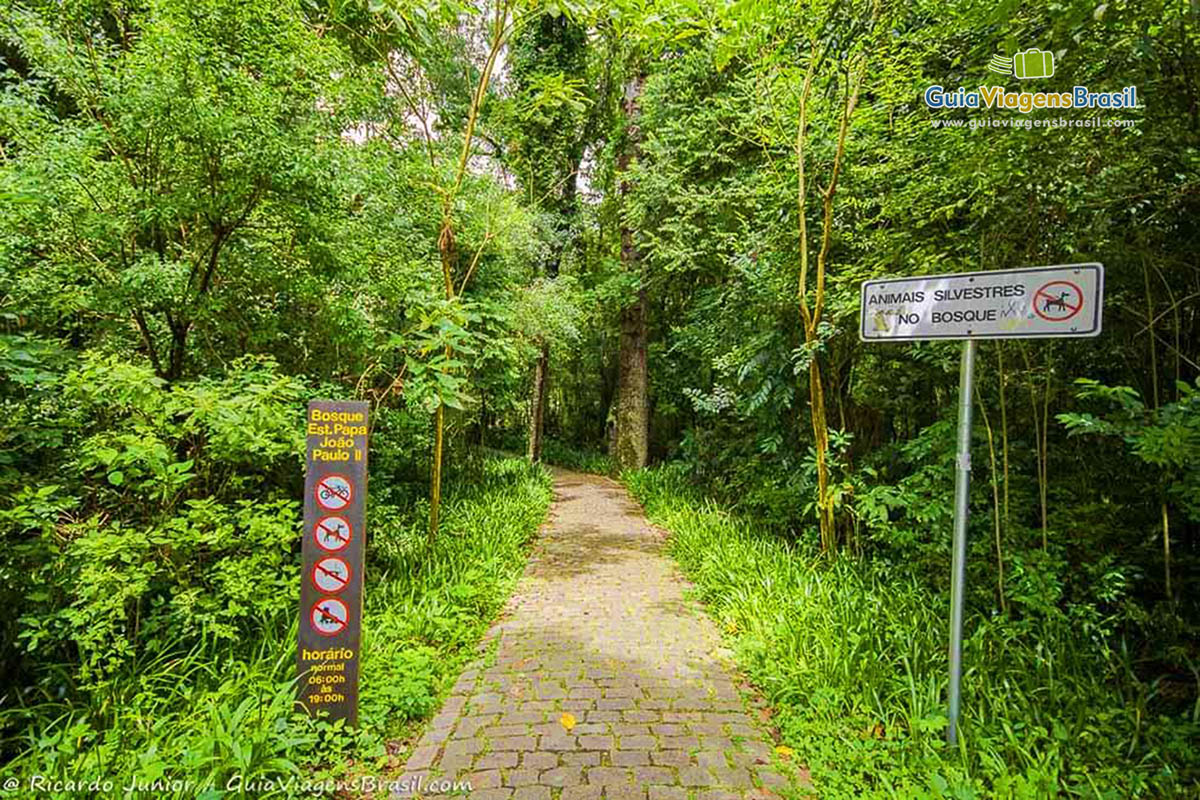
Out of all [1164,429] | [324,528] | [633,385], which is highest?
[633,385]

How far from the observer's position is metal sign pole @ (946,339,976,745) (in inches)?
97.7

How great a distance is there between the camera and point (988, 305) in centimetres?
242

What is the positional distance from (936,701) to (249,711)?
11.2ft

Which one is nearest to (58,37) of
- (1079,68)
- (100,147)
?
(100,147)

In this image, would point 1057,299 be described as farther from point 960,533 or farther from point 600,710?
point 600,710

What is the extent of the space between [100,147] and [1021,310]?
540 cm

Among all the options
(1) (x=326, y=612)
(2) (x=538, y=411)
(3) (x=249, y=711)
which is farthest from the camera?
(2) (x=538, y=411)

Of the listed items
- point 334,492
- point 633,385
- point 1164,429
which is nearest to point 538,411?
point 633,385

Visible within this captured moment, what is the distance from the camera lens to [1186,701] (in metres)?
2.86

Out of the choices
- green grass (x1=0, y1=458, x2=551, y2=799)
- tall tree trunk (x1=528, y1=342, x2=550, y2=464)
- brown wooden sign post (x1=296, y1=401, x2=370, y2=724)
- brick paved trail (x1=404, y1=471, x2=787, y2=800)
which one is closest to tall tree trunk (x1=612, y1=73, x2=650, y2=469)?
tall tree trunk (x1=528, y1=342, x2=550, y2=464)

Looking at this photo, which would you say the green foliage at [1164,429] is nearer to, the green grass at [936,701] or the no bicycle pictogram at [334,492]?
the green grass at [936,701]

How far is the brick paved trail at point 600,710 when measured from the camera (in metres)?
2.55

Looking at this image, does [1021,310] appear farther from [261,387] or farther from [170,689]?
[170,689]

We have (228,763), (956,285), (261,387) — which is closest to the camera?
(228,763)
